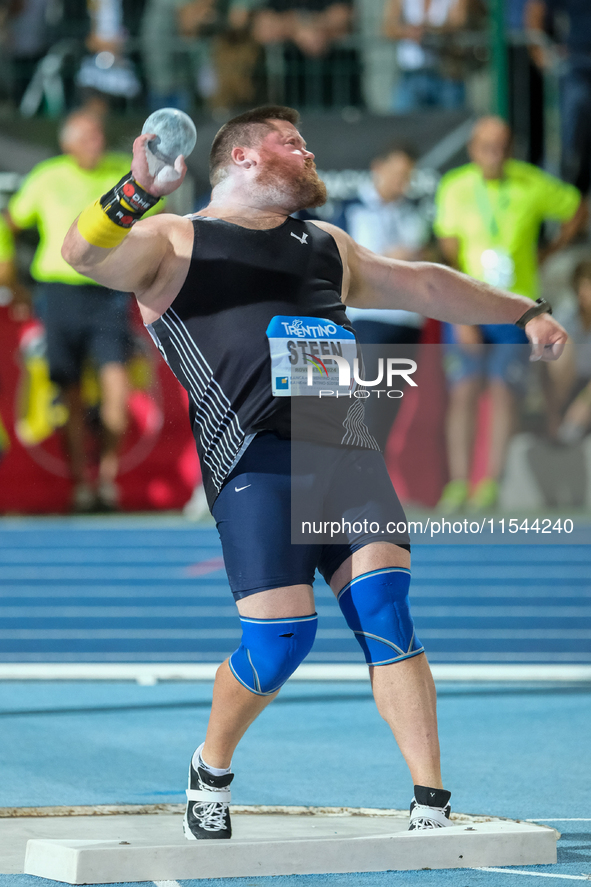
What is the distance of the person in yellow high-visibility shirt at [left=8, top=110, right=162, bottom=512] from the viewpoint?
8.05 meters

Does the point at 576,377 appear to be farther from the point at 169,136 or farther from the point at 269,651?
the point at 169,136

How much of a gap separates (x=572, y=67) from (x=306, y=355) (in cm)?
888

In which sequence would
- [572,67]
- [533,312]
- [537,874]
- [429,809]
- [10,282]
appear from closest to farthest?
[537,874], [429,809], [533,312], [10,282], [572,67]

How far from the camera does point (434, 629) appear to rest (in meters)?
7.26

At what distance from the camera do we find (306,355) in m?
3.18

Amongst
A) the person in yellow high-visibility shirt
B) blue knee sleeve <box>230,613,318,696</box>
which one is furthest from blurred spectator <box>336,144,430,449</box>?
blue knee sleeve <box>230,613,318,696</box>

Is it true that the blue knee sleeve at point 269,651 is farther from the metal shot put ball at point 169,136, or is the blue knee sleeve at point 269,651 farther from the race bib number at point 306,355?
the metal shot put ball at point 169,136

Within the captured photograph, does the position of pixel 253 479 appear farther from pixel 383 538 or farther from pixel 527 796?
pixel 527 796

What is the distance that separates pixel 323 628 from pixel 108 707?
2352 mm

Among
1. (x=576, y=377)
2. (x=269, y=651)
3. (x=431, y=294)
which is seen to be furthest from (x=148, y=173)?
(x=576, y=377)

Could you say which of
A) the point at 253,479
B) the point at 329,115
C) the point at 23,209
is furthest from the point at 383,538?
the point at 329,115

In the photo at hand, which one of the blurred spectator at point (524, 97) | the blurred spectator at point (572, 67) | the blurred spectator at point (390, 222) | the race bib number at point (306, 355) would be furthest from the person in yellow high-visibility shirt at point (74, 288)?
the race bib number at point (306, 355)

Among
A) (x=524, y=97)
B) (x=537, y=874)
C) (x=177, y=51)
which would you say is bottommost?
(x=537, y=874)

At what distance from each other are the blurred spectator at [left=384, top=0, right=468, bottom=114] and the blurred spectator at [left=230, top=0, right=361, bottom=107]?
1.42ft
